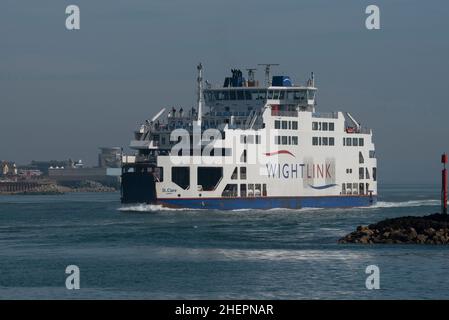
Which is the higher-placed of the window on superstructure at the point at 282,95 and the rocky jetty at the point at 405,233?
the window on superstructure at the point at 282,95

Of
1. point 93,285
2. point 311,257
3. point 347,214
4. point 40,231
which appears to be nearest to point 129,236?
point 40,231

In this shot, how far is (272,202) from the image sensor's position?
259 feet

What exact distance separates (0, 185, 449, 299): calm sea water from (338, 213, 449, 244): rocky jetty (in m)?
1.45

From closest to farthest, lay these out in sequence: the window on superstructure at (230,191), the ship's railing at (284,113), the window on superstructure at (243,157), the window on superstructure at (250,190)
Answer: the window on superstructure at (230,191) → the window on superstructure at (243,157) → the window on superstructure at (250,190) → the ship's railing at (284,113)

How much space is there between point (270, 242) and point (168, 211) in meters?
20.4

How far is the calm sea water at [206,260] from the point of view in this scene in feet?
119

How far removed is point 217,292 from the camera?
3584 centimetres

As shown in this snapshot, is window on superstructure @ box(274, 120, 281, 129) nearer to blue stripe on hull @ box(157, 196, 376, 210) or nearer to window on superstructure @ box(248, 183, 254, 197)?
window on superstructure @ box(248, 183, 254, 197)

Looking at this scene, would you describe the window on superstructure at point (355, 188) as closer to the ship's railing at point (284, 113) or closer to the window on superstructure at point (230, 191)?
the ship's railing at point (284, 113)

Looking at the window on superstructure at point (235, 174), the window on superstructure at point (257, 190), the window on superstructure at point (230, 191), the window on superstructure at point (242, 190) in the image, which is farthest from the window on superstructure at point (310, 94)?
the window on superstructure at point (230, 191)

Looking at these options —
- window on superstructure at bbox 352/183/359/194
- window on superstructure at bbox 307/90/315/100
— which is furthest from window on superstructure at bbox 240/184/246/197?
window on superstructure at bbox 352/183/359/194

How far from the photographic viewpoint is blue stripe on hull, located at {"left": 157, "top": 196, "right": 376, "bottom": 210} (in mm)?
72875

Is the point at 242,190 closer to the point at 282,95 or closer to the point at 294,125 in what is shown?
the point at 294,125

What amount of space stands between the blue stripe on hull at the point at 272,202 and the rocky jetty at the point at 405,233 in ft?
69.4
